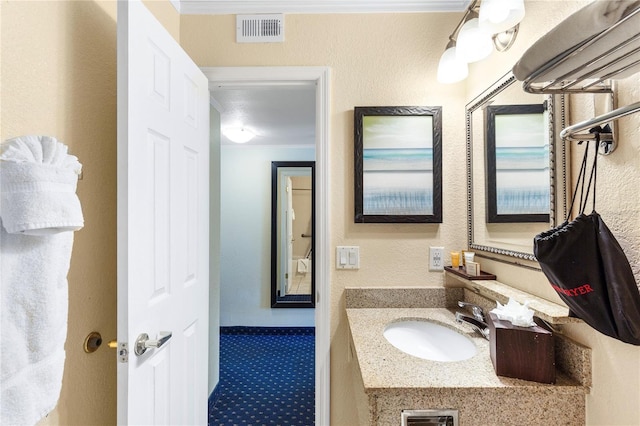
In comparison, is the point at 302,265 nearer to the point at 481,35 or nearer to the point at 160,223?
the point at 160,223

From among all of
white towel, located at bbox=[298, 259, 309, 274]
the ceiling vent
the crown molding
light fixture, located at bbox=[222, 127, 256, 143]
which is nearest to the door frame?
the ceiling vent

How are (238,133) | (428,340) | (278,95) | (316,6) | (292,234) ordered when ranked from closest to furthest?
(428,340) < (316,6) < (278,95) < (238,133) < (292,234)

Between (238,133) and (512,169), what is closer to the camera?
(512,169)

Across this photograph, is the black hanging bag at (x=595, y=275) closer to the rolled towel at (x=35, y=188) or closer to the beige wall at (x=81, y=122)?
the rolled towel at (x=35, y=188)

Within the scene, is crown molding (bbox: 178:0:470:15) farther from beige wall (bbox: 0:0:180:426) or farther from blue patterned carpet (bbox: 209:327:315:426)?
blue patterned carpet (bbox: 209:327:315:426)

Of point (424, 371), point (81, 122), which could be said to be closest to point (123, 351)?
point (81, 122)

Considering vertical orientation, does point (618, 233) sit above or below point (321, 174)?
below

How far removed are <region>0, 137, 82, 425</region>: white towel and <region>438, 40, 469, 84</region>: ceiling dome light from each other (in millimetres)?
1517

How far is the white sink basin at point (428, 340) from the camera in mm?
1269

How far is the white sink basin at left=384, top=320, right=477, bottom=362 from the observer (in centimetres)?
127

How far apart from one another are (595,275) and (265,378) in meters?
2.45

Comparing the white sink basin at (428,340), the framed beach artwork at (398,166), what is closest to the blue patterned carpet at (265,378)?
the white sink basin at (428,340)

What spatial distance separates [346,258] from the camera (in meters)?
1.57

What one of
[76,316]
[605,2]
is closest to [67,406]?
[76,316]
